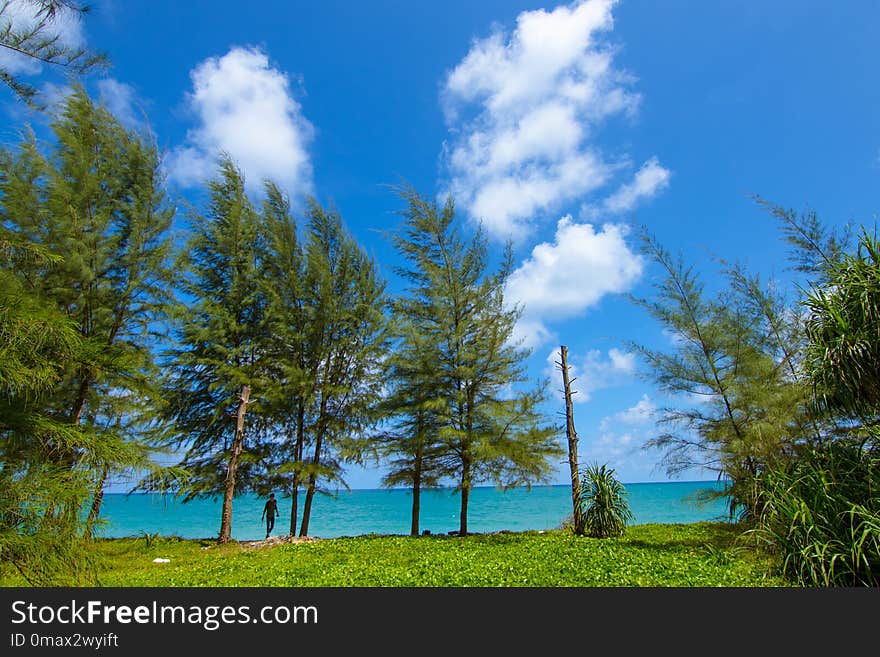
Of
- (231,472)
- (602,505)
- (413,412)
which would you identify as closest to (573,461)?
(602,505)

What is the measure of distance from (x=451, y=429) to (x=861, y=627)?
31.8ft

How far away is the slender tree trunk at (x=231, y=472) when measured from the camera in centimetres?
1405

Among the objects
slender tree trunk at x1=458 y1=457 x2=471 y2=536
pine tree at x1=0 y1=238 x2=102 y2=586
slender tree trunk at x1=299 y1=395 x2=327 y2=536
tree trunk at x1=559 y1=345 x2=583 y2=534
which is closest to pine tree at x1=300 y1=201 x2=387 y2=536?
slender tree trunk at x1=299 y1=395 x2=327 y2=536

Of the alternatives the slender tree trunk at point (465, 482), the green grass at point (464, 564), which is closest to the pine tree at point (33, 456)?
the green grass at point (464, 564)

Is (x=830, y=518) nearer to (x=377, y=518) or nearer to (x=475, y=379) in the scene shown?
(x=475, y=379)

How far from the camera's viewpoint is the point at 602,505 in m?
12.0

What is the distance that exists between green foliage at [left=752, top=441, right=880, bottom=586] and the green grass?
577mm

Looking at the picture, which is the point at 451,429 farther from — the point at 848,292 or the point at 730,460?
the point at 848,292

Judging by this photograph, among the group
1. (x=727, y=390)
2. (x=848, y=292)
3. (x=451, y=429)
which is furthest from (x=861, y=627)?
(x=451, y=429)

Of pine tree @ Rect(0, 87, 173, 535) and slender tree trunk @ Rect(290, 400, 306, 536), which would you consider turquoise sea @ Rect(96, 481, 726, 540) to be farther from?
pine tree @ Rect(0, 87, 173, 535)

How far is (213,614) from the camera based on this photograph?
385 cm

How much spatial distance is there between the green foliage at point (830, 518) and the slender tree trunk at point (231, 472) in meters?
13.4

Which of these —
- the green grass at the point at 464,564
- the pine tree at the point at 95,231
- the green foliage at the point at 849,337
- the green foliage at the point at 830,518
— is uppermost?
the pine tree at the point at 95,231

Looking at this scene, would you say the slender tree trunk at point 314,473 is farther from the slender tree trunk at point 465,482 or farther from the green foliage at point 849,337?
the green foliage at point 849,337
